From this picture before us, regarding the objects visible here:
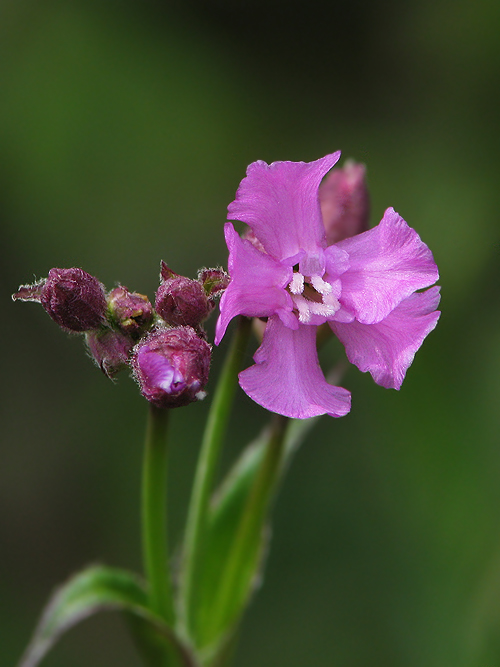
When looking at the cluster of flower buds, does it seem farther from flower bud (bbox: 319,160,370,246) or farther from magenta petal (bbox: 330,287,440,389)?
flower bud (bbox: 319,160,370,246)

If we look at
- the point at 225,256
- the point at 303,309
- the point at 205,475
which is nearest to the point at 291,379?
the point at 303,309

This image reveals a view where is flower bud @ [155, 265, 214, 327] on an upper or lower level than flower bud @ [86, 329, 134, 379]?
upper

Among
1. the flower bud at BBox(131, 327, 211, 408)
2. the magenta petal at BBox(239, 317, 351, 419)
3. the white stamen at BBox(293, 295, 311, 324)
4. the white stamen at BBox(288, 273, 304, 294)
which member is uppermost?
the white stamen at BBox(288, 273, 304, 294)

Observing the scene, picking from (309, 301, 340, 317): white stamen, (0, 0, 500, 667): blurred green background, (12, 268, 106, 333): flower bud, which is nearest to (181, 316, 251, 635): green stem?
(309, 301, 340, 317): white stamen

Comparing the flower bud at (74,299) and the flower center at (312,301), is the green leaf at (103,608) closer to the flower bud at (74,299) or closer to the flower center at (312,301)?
the flower bud at (74,299)

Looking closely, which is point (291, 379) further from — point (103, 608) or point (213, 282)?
point (103, 608)

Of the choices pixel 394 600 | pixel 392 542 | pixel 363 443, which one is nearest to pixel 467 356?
pixel 363 443

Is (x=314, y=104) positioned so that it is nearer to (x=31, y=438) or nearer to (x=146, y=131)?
(x=146, y=131)

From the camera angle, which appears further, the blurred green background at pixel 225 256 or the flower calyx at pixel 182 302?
the blurred green background at pixel 225 256

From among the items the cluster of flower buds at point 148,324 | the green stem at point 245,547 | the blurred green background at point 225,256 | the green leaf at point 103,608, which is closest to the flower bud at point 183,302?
the cluster of flower buds at point 148,324
